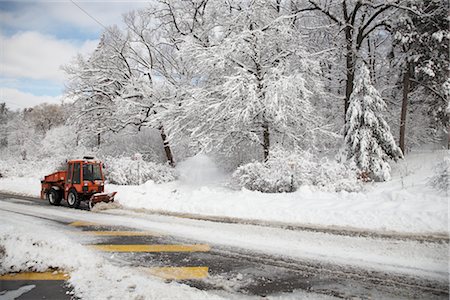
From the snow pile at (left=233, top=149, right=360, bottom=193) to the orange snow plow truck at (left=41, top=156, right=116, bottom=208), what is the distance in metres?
5.92

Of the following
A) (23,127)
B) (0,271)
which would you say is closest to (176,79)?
(0,271)

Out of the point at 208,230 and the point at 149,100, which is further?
the point at 149,100

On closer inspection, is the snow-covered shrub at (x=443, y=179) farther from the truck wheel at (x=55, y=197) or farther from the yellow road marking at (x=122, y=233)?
the truck wheel at (x=55, y=197)

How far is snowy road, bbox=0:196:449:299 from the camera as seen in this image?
427 centimetres

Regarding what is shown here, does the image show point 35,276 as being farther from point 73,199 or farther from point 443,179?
point 443,179

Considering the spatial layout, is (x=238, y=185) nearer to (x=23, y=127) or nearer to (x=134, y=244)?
(x=134, y=244)

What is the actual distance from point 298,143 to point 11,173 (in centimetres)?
2627

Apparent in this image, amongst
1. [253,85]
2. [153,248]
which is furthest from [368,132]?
[153,248]

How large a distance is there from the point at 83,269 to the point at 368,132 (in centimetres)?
1319

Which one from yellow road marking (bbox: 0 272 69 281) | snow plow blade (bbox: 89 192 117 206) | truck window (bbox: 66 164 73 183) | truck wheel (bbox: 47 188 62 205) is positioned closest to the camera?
yellow road marking (bbox: 0 272 69 281)

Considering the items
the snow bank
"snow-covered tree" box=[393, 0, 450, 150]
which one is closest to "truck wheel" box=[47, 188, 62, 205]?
the snow bank

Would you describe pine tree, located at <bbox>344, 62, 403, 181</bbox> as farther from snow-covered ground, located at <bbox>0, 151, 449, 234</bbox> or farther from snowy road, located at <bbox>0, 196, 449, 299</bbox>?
snowy road, located at <bbox>0, 196, 449, 299</bbox>

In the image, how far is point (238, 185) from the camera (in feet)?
44.1

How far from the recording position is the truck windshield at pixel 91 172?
1213 centimetres
